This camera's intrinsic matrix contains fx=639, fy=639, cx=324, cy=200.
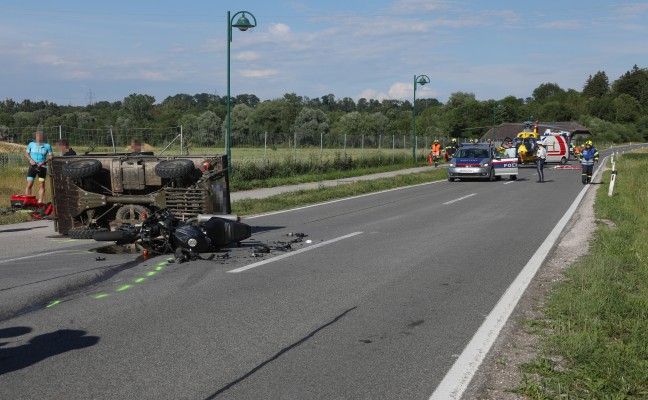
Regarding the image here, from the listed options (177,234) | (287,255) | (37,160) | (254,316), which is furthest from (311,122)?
(254,316)

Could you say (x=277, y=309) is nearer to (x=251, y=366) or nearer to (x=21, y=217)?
Result: (x=251, y=366)

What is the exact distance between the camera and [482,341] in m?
5.42

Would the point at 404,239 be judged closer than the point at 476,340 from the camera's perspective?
No

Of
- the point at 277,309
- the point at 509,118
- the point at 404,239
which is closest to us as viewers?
the point at 277,309

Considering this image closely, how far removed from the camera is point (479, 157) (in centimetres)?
2931

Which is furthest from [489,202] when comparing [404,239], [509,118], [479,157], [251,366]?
[509,118]

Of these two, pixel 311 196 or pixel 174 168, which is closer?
pixel 174 168

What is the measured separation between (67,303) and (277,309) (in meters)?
2.18

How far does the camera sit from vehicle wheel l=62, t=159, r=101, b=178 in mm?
10047

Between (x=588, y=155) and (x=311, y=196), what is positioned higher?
(x=588, y=155)

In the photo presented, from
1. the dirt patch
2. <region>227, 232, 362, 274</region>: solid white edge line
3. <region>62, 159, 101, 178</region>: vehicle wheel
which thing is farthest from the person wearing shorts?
the dirt patch

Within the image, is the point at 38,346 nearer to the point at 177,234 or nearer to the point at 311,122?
the point at 177,234

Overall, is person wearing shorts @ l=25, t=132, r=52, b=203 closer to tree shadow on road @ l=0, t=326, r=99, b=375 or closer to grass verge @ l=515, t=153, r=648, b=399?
tree shadow on road @ l=0, t=326, r=99, b=375

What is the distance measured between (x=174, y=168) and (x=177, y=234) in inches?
45.3
